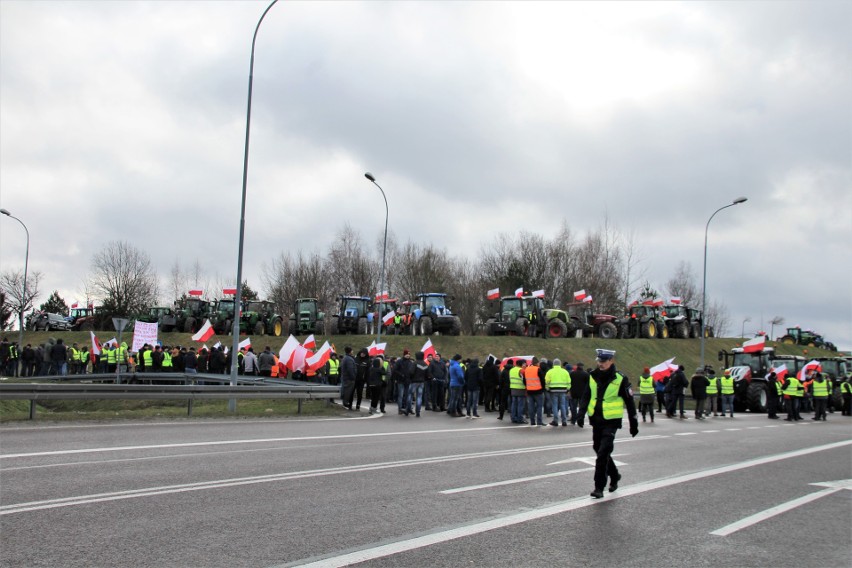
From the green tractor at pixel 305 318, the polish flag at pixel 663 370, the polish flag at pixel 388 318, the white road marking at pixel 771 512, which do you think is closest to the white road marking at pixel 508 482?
the white road marking at pixel 771 512

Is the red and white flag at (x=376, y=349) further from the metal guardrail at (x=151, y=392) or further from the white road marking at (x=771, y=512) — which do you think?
the white road marking at (x=771, y=512)

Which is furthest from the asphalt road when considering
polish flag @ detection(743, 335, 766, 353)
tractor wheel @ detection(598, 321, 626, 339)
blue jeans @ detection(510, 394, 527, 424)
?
tractor wheel @ detection(598, 321, 626, 339)

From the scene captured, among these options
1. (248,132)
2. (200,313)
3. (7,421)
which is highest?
(248,132)

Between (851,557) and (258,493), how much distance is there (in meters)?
5.62

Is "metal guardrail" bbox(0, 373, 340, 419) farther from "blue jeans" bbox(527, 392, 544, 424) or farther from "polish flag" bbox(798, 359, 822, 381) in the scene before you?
"polish flag" bbox(798, 359, 822, 381)

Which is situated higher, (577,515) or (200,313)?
(200,313)

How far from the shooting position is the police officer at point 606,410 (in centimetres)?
858

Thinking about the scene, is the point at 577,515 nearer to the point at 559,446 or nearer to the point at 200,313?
the point at 559,446

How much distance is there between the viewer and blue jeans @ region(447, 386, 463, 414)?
21.4m

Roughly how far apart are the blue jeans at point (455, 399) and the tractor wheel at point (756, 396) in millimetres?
13349

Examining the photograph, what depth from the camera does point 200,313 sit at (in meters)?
52.4

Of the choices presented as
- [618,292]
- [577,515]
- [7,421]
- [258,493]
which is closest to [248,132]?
[7,421]

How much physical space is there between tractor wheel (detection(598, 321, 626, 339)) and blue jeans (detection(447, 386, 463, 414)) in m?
31.6

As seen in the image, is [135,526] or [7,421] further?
[7,421]
